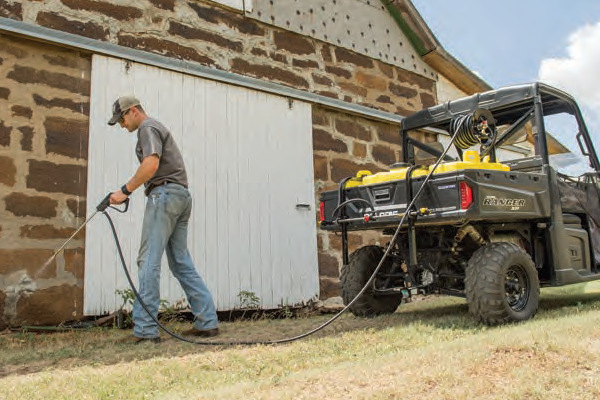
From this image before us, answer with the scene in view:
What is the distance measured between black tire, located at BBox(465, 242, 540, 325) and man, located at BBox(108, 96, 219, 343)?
2.17 m

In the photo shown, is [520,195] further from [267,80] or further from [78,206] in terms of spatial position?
[78,206]

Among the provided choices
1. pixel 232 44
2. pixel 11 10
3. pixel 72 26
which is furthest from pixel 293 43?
pixel 11 10

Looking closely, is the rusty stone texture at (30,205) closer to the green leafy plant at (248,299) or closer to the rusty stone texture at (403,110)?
the green leafy plant at (248,299)

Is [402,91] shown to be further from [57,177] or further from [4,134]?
[4,134]

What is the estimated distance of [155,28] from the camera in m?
6.04

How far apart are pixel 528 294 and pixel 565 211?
3.82 feet

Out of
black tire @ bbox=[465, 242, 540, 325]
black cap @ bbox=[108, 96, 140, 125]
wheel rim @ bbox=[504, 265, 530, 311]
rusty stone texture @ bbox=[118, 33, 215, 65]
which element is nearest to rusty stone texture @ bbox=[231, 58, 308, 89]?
rusty stone texture @ bbox=[118, 33, 215, 65]

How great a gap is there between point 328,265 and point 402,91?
10.6ft

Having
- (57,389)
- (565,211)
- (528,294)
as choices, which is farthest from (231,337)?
(565,211)

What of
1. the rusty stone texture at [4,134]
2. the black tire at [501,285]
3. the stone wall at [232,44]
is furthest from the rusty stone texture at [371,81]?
the rusty stone texture at [4,134]

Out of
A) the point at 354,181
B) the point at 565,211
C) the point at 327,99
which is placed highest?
the point at 327,99

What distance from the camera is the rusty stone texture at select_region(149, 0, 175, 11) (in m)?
6.10

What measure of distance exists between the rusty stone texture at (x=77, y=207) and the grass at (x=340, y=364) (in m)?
1.16

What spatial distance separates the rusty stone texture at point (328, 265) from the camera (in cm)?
703
